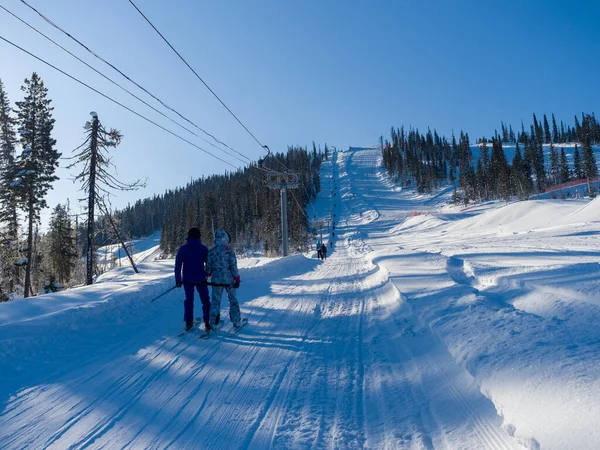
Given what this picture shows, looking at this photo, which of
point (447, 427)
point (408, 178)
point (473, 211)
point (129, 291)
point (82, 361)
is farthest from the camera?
point (408, 178)

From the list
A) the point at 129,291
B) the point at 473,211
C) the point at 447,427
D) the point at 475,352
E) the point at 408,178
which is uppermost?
the point at 408,178

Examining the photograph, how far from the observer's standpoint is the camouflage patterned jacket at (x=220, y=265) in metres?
5.95

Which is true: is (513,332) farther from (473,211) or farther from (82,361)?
(473,211)

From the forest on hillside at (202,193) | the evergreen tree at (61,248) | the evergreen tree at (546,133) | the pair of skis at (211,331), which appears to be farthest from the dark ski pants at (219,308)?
the evergreen tree at (546,133)

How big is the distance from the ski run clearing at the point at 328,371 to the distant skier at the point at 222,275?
1.23 feet

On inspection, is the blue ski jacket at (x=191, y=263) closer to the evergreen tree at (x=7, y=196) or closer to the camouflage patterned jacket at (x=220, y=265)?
the camouflage patterned jacket at (x=220, y=265)

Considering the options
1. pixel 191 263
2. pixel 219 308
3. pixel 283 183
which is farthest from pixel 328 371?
pixel 283 183

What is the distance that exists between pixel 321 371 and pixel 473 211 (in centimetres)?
5924

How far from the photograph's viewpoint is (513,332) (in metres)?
3.66

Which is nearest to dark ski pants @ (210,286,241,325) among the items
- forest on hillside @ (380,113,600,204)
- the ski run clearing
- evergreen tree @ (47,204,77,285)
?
the ski run clearing

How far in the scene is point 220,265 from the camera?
5961mm

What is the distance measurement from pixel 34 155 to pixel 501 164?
7808 centimetres

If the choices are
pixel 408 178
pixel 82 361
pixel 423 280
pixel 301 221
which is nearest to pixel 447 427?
pixel 82 361

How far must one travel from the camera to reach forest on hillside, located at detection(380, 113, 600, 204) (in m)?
66.6
